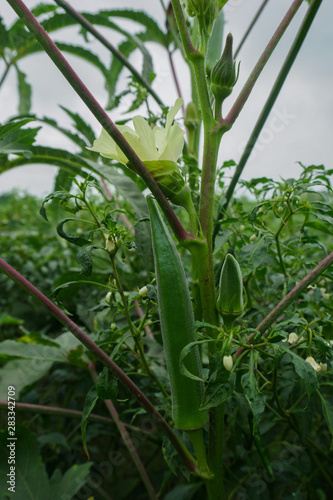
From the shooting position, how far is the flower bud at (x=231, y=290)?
43 cm

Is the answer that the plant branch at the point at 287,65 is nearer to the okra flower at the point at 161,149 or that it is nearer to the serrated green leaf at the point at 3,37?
the okra flower at the point at 161,149

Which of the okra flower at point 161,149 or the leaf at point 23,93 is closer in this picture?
the okra flower at point 161,149

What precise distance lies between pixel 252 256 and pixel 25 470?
0.54m

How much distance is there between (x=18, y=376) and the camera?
0.85 metres

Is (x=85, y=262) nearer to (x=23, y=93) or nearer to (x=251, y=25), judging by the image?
(x=251, y=25)

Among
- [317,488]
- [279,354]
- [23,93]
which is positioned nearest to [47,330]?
[23,93]

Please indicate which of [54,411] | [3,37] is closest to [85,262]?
[54,411]

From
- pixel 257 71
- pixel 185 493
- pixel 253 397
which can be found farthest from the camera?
pixel 185 493

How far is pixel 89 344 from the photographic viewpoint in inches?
17.3


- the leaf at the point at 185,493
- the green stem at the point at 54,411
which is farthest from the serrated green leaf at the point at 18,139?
the leaf at the point at 185,493

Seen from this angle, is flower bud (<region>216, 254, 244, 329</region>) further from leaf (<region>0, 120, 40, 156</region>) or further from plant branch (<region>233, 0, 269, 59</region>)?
plant branch (<region>233, 0, 269, 59</region>)

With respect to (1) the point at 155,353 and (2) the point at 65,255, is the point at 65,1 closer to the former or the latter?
(1) the point at 155,353

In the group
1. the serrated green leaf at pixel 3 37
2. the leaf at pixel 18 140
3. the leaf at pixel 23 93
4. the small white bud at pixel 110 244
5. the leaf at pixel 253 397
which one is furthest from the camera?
the leaf at pixel 23 93

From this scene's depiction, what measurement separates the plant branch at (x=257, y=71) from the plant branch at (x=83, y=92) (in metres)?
0.14
